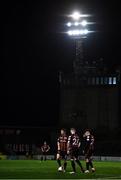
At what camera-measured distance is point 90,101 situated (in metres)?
79.0

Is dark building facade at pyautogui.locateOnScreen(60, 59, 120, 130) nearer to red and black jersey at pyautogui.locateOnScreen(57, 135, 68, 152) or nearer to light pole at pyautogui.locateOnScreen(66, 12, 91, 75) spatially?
light pole at pyautogui.locateOnScreen(66, 12, 91, 75)

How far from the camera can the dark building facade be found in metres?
78.6

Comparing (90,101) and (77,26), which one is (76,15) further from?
(90,101)

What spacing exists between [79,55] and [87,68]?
480 inches

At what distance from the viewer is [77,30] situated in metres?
62.3

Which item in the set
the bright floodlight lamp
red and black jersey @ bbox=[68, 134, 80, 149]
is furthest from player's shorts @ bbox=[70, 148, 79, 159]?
the bright floodlight lamp

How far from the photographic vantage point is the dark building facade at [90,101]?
7862 cm

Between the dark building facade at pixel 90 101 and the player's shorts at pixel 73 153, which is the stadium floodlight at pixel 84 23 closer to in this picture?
the dark building facade at pixel 90 101

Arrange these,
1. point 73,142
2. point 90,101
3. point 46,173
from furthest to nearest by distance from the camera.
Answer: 1. point 90,101
2. point 46,173
3. point 73,142

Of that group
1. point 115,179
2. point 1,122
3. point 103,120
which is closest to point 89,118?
point 103,120

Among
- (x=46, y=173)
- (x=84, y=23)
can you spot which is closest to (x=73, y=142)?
(x=46, y=173)

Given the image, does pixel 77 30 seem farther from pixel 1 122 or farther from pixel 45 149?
pixel 1 122

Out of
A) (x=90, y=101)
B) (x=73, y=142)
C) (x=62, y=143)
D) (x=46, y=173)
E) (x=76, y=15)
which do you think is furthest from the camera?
(x=90, y=101)

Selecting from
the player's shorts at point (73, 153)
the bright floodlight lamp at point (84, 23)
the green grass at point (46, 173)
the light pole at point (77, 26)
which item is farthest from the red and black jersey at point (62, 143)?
→ the bright floodlight lamp at point (84, 23)
